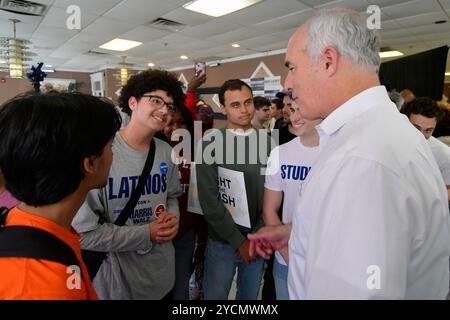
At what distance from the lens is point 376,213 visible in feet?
1.76

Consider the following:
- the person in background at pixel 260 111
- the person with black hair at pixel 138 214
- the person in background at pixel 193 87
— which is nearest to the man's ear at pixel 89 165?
the person with black hair at pixel 138 214

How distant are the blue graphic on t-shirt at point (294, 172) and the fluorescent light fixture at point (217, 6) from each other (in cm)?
322

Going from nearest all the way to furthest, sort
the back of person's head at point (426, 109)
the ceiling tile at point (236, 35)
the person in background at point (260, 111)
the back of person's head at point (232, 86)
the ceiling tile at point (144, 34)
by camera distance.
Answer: the back of person's head at point (232, 86), the back of person's head at point (426, 109), the person in background at point (260, 111), the ceiling tile at point (144, 34), the ceiling tile at point (236, 35)

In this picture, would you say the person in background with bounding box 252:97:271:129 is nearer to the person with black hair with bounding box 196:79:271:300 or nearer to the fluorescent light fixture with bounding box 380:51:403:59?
the person with black hair with bounding box 196:79:271:300

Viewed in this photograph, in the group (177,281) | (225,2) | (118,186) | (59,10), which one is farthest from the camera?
(59,10)

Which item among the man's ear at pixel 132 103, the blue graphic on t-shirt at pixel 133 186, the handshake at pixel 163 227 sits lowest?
the handshake at pixel 163 227

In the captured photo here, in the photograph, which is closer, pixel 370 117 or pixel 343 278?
pixel 343 278

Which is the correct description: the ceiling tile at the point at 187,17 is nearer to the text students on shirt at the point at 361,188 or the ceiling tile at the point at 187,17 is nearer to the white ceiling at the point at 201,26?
the white ceiling at the point at 201,26

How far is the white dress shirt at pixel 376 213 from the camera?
1.75 ft

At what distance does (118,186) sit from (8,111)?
0.57 metres

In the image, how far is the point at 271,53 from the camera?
7.27 meters

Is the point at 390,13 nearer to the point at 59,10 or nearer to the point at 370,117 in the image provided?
the point at 370,117

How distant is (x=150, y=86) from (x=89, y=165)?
738mm
